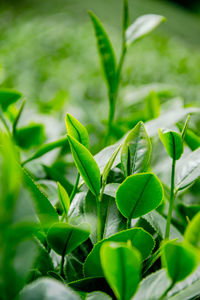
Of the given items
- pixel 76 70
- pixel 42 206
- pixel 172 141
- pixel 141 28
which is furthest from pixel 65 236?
pixel 76 70

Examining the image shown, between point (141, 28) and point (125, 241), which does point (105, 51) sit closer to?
point (141, 28)

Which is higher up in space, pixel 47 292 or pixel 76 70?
pixel 47 292

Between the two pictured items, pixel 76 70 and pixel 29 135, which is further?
pixel 76 70

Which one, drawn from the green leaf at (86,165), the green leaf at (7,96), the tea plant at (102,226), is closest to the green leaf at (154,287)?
the tea plant at (102,226)

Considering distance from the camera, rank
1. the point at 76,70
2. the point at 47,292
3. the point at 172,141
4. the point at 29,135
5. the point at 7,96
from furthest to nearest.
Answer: the point at 76,70, the point at 29,135, the point at 7,96, the point at 172,141, the point at 47,292

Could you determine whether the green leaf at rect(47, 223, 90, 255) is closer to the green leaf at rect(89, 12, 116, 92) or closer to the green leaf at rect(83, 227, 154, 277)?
the green leaf at rect(83, 227, 154, 277)

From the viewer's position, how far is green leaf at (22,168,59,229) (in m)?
0.33

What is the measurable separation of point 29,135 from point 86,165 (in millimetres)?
290

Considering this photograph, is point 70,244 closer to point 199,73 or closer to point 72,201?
point 72,201

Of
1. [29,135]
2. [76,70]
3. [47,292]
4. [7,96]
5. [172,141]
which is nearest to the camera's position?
[47,292]

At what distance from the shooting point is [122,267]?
0.78 ft

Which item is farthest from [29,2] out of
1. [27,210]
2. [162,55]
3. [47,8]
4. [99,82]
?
[27,210]

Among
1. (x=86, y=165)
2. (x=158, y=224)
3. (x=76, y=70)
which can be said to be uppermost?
(x=86, y=165)

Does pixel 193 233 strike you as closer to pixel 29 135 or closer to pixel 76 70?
pixel 29 135
